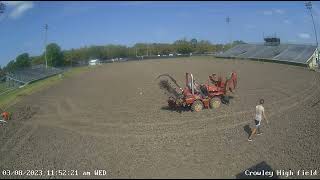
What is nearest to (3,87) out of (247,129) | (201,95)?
(201,95)

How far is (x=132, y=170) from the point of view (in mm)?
11766

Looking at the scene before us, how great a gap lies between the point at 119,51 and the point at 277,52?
6699 centimetres

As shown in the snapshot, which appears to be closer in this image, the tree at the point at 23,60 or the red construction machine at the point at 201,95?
the red construction machine at the point at 201,95

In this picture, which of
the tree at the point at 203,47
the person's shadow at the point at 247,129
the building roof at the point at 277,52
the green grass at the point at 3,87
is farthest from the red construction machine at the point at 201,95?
the tree at the point at 203,47

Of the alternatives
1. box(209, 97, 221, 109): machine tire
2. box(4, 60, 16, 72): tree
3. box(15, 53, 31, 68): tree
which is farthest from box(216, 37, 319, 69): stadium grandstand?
box(15, 53, 31, 68): tree

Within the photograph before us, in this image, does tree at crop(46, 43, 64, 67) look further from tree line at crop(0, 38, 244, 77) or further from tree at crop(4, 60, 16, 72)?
tree at crop(4, 60, 16, 72)

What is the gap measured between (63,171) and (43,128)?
291 inches

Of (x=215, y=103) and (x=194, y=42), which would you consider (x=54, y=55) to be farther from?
(x=215, y=103)

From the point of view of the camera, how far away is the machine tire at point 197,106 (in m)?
19.7

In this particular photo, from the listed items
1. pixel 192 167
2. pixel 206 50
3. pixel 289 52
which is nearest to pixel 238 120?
pixel 192 167

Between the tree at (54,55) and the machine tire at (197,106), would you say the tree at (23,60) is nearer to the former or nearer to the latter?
the tree at (54,55)

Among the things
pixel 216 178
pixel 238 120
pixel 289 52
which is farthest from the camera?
pixel 289 52

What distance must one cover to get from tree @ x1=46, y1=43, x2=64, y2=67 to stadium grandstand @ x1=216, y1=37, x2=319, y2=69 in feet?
121

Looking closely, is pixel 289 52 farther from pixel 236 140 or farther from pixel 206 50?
pixel 206 50
